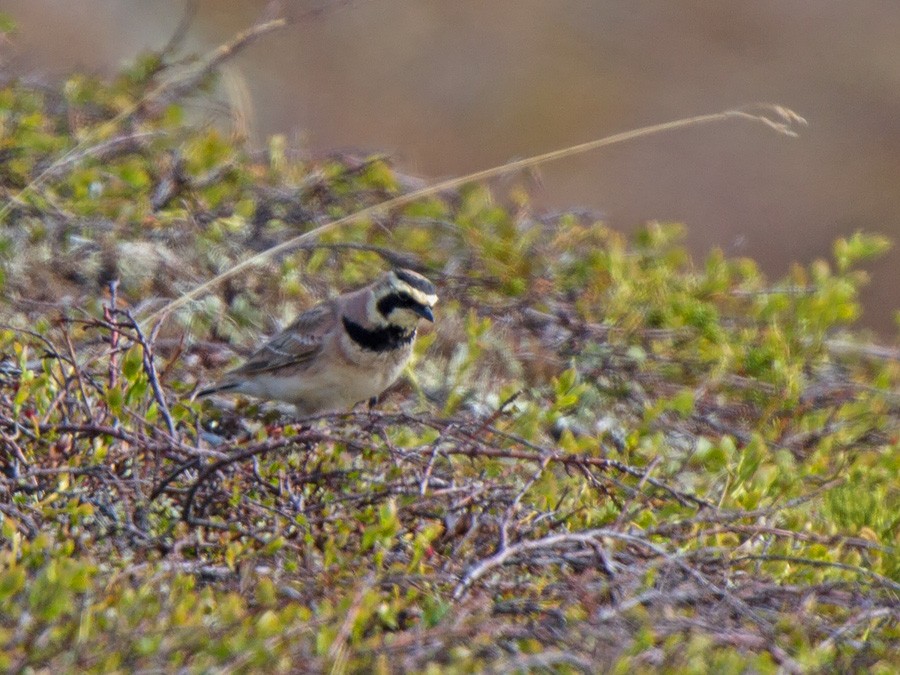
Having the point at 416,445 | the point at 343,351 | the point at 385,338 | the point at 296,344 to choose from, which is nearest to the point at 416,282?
the point at 385,338

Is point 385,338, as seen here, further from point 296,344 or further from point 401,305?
point 296,344

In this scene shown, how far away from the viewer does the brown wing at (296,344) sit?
5.96m

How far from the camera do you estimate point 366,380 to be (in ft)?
19.7

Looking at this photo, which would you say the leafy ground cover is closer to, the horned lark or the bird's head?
the horned lark

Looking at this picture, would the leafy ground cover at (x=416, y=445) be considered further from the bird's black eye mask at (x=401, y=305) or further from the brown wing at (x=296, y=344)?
the bird's black eye mask at (x=401, y=305)

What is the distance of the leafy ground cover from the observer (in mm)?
3145

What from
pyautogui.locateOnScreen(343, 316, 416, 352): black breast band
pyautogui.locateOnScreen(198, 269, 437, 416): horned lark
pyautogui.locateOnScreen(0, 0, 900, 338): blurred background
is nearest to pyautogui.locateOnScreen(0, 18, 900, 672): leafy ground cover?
pyautogui.locateOnScreen(198, 269, 437, 416): horned lark

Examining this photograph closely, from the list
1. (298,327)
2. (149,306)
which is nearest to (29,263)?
(149,306)

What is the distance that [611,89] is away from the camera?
2009 cm

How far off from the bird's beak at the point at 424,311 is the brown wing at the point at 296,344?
0.54 meters

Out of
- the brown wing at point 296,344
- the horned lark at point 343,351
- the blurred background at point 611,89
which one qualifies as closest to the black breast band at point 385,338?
the horned lark at point 343,351

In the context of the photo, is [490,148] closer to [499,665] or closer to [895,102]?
[895,102]

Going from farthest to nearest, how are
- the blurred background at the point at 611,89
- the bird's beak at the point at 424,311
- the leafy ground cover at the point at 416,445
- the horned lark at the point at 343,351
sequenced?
the blurred background at the point at 611,89 < the horned lark at the point at 343,351 < the bird's beak at the point at 424,311 < the leafy ground cover at the point at 416,445

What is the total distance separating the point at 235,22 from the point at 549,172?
5.39 m
